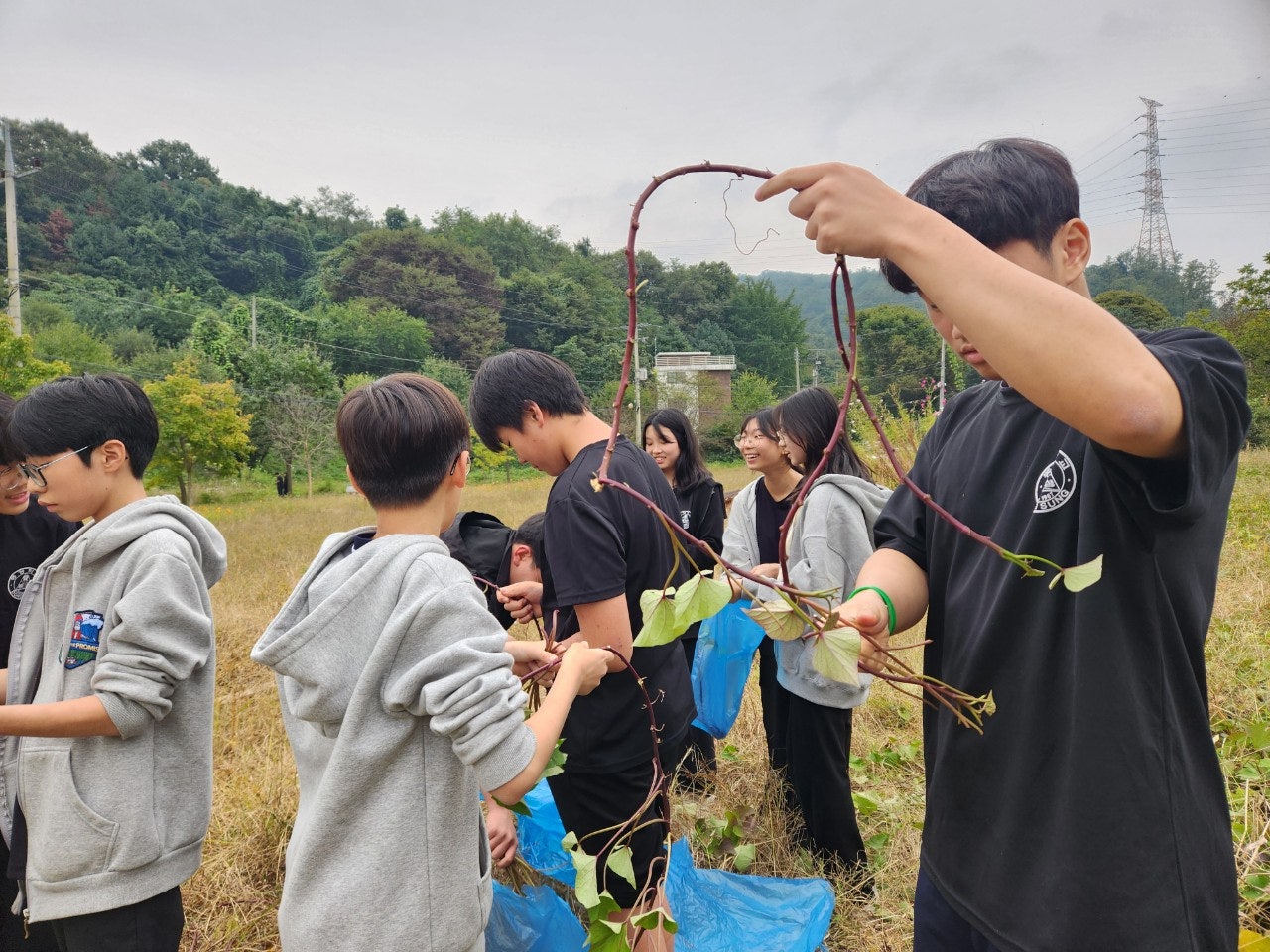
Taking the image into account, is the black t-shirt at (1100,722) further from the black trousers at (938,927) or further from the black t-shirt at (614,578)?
the black t-shirt at (614,578)

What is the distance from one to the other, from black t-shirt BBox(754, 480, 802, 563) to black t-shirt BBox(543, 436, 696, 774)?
1.40 metres

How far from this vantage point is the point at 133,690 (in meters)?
1.47

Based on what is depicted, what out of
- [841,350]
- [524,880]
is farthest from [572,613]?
[841,350]

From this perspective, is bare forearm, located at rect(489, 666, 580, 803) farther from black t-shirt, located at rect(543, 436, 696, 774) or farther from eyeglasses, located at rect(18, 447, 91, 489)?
eyeglasses, located at rect(18, 447, 91, 489)

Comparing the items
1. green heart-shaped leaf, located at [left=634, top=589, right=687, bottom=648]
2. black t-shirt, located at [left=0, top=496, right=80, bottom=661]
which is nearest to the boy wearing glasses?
black t-shirt, located at [left=0, top=496, right=80, bottom=661]

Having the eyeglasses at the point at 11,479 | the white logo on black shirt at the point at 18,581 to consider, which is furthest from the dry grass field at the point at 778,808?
the eyeglasses at the point at 11,479

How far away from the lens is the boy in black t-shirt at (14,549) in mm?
1848

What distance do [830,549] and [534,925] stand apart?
4.99ft

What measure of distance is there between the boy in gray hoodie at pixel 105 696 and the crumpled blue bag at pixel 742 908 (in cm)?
88

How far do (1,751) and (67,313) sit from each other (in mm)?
43582

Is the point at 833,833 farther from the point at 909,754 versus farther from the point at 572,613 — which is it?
the point at 572,613

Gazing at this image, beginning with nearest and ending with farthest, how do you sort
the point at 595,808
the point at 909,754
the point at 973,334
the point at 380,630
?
1. the point at 973,334
2. the point at 380,630
3. the point at 595,808
4. the point at 909,754

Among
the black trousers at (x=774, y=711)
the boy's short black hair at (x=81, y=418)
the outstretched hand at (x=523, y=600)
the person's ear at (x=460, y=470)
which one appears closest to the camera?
the person's ear at (x=460, y=470)

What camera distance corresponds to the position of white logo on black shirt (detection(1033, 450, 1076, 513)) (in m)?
1.00
